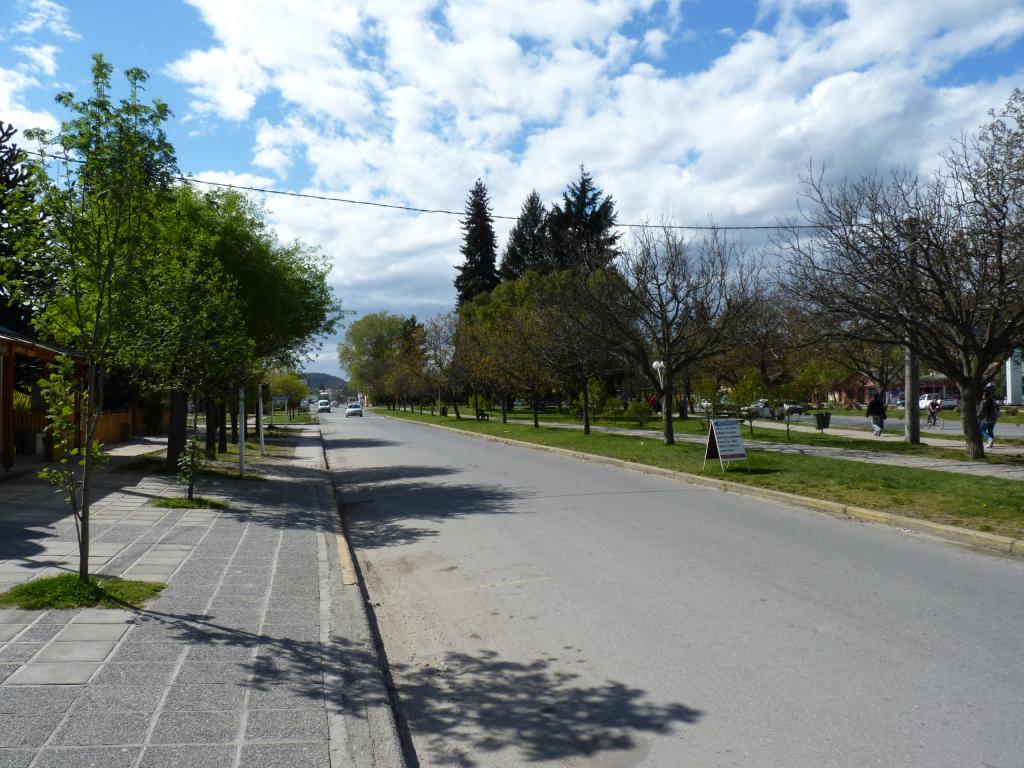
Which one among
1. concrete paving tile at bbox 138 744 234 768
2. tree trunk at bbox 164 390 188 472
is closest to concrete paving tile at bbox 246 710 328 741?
concrete paving tile at bbox 138 744 234 768

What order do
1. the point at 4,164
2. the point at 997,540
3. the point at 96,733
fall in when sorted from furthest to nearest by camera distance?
the point at 4,164
the point at 997,540
the point at 96,733

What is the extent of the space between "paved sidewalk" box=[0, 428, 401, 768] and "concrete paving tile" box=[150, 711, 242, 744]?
1 centimetres

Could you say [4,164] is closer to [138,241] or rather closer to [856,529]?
[138,241]

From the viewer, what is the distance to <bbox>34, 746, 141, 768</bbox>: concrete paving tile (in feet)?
11.5

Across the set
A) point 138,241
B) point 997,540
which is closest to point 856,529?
point 997,540

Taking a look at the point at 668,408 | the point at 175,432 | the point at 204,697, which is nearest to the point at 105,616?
the point at 204,697

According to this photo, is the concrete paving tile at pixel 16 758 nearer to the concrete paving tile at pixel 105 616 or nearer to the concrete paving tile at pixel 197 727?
the concrete paving tile at pixel 197 727

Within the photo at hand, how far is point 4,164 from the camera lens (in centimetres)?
2530

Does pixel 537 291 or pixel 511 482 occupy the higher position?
pixel 537 291

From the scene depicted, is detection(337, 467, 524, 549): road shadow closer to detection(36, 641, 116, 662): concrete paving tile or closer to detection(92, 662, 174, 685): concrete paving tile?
detection(36, 641, 116, 662): concrete paving tile

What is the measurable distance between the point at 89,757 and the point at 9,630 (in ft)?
7.56

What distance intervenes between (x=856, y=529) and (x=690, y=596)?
4.45m

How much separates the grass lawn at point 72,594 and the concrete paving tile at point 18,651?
96 centimetres

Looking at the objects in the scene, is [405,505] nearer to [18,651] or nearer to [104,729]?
[18,651]
